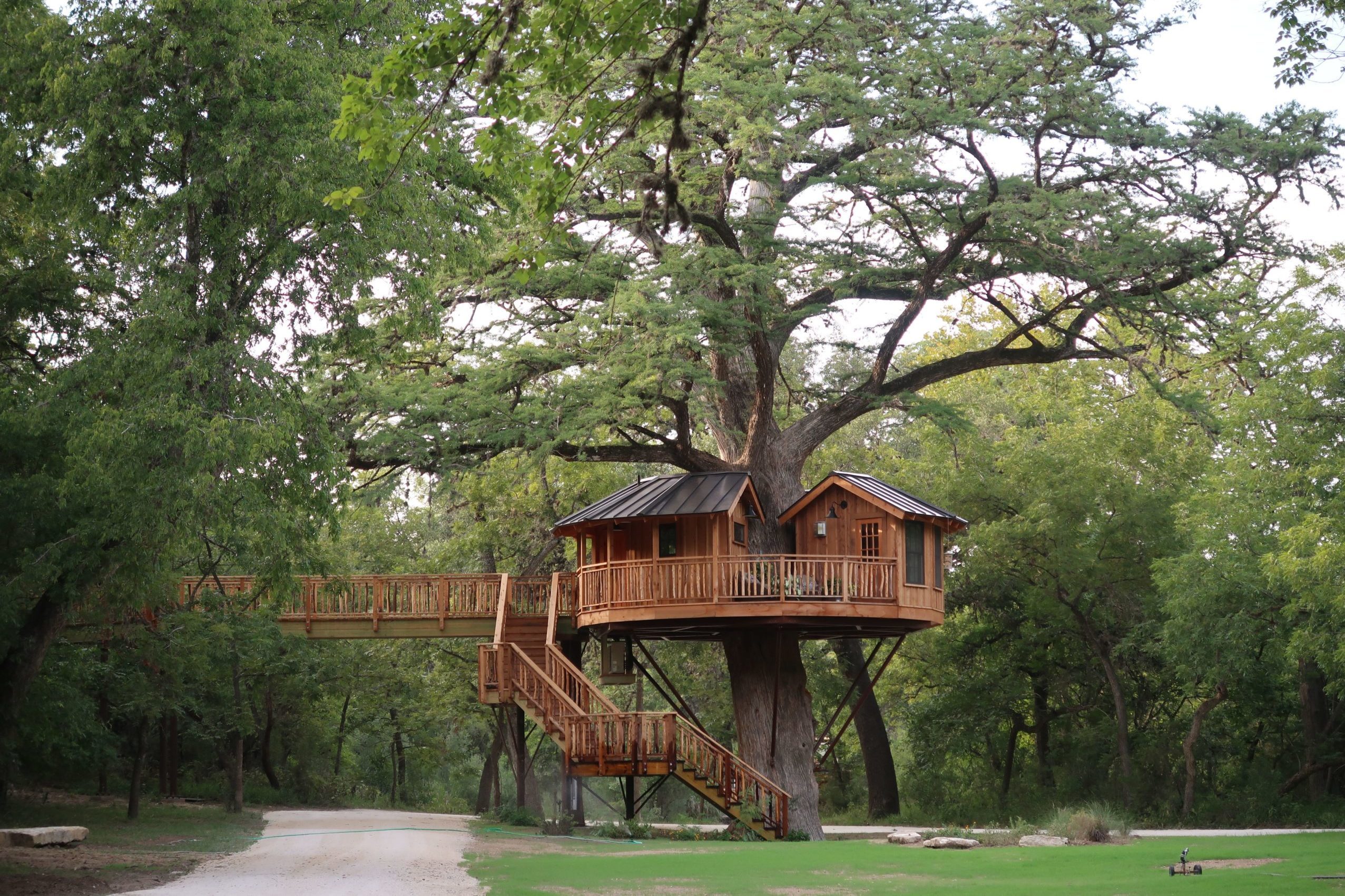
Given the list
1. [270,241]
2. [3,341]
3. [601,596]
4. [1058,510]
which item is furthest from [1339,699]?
[3,341]

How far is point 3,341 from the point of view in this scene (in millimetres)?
18469

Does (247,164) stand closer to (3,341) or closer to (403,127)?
(3,341)

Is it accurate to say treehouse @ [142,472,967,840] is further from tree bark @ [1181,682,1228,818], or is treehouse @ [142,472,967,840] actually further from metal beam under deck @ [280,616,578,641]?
tree bark @ [1181,682,1228,818]

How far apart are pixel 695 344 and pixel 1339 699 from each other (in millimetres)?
16514

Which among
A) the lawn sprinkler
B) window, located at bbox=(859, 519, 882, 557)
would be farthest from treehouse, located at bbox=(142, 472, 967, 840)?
the lawn sprinkler

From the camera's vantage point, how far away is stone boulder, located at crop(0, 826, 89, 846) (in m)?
18.6

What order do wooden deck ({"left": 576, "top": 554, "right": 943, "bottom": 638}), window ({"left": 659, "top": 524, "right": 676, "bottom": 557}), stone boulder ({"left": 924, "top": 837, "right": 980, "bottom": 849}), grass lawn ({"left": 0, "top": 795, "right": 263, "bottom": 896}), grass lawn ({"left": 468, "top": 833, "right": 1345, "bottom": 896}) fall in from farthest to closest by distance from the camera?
1. window ({"left": 659, "top": 524, "right": 676, "bottom": 557})
2. wooden deck ({"left": 576, "top": 554, "right": 943, "bottom": 638})
3. stone boulder ({"left": 924, "top": 837, "right": 980, "bottom": 849})
4. grass lawn ({"left": 0, "top": 795, "right": 263, "bottom": 896})
5. grass lawn ({"left": 468, "top": 833, "right": 1345, "bottom": 896})

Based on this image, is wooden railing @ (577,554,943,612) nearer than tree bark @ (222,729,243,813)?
Yes

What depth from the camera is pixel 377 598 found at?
94.8 feet

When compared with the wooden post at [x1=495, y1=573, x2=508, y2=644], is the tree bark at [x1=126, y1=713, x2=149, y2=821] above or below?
below

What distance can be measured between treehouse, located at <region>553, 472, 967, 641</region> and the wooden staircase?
1.55 m

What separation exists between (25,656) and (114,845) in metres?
4.30

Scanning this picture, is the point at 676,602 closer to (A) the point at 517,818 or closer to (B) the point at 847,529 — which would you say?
(B) the point at 847,529

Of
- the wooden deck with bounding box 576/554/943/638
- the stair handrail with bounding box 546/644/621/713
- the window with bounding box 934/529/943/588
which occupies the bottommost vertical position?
the stair handrail with bounding box 546/644/621/713
